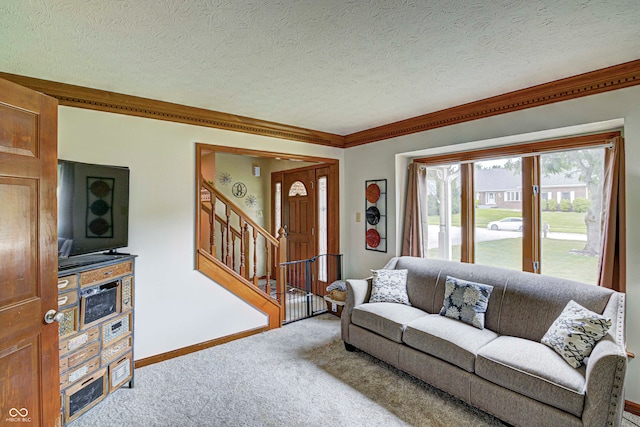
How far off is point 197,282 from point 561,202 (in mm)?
3598

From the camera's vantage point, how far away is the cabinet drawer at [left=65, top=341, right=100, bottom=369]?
2058mm

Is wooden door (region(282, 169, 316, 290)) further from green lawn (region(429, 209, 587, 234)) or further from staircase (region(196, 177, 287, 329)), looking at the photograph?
green lawn (region(429, 209, 587, 234))

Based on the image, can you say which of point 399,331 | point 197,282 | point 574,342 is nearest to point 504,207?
point 574,342

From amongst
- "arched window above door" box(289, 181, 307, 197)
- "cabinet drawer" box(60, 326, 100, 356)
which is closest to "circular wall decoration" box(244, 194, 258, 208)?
"arched window above door" box(289, 181, 307, 197)

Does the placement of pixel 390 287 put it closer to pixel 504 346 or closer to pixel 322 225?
pixel 504 346

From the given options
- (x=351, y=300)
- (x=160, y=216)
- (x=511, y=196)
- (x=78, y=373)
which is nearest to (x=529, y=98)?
(x=511, y=196)

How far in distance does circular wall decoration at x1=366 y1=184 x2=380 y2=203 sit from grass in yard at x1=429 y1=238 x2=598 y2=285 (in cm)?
133

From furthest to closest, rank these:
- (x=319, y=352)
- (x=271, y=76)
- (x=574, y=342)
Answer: (x=319, y=352) < (x=271, y=76) < (x=574, y=342)

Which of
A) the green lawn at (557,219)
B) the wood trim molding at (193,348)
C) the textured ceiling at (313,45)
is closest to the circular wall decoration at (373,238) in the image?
the green lawn at (557,219)

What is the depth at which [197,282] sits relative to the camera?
324cm

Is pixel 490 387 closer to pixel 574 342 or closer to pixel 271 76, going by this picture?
pixel 574 342

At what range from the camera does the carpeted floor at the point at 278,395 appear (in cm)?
218

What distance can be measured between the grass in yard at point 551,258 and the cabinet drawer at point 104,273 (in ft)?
11.3

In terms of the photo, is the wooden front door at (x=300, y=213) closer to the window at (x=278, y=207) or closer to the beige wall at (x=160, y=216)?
the window at (x=278, y=207)
